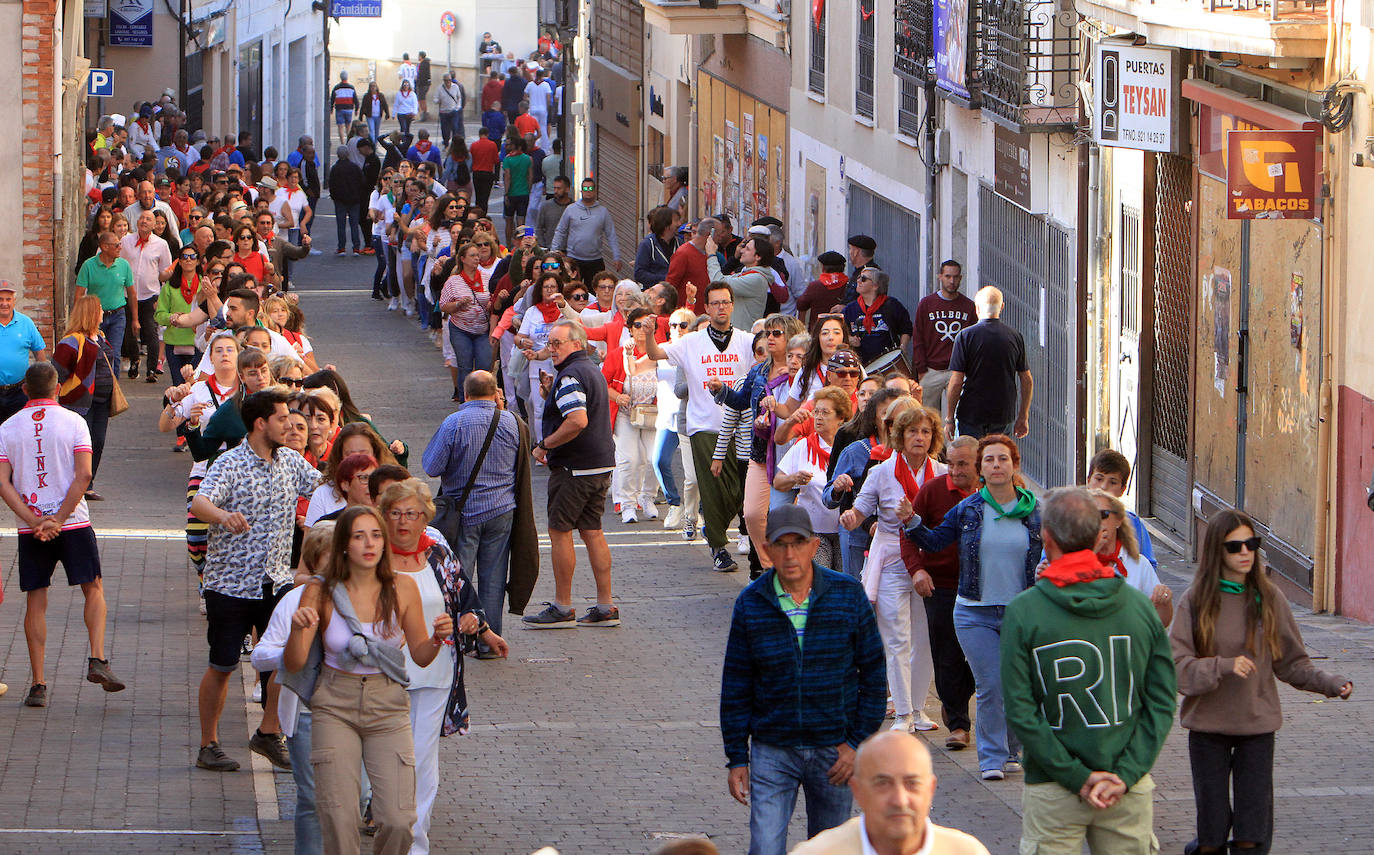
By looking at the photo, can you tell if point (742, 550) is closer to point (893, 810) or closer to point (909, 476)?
point (909, 476)

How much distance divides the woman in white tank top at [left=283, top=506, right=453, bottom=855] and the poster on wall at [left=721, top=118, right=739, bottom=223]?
2181 cm

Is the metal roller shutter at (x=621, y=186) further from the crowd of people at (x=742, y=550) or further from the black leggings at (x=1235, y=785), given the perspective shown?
the black leggings at (x=1235, y=785)

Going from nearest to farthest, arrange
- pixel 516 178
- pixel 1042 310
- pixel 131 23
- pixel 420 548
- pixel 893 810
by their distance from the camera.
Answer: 1. pixel 893 810
2. pixel 420 548
3. pixel 1042 310
4. pixel 516 178
5. pixel 131 23

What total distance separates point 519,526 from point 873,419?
7.06 ft

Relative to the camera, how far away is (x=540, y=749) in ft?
33.8

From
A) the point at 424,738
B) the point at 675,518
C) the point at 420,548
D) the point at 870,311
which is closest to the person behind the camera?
the point at 420,548

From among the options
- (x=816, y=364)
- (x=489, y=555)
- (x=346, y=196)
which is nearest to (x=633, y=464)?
(x=816, y=364)

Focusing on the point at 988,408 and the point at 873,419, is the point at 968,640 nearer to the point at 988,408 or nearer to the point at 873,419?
the point at 873,419

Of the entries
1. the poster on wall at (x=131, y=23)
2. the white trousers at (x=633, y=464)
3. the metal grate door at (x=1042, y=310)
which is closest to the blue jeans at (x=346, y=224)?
the poster on wall at (x=131, y=23)

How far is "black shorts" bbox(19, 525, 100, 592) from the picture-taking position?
10.9 m

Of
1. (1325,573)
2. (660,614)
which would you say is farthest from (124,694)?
(1325,573)

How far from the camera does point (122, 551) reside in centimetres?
1521

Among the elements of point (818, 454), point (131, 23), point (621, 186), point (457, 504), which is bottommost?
point (457, 504)

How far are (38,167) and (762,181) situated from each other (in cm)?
968
